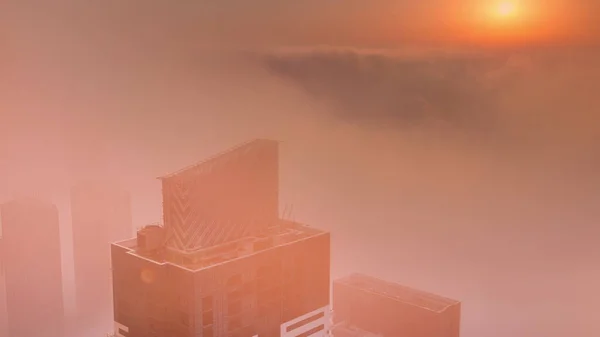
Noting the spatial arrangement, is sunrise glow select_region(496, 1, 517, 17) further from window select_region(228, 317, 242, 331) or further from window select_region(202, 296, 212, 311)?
window select_region(228, 317, 242, 331)

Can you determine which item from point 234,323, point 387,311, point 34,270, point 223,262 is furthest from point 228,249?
point 34,270

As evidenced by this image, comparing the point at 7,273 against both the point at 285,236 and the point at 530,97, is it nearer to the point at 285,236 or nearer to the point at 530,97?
the point at 285,236

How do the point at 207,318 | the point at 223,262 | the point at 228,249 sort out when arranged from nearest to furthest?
the point at 207,318 < the point at 223,262 < the point at 228,249

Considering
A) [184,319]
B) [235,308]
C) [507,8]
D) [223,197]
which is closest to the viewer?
[507,8]

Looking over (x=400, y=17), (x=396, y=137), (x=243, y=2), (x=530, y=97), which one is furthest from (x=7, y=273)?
(x=530, y=97)

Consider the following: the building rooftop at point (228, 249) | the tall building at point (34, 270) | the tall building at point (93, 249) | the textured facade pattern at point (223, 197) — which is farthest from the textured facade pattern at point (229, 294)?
the tall building at point (34, 270)

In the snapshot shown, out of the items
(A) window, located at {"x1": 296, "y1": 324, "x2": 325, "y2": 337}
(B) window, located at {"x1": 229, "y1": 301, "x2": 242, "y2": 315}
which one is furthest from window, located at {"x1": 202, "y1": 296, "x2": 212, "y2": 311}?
Result: (A) window, located at {"x1": 296, "y1": 324, "x2": 325, "y2": 337}

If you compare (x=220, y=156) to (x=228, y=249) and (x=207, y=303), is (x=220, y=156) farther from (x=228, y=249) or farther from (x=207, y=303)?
(x=207, y=303)
